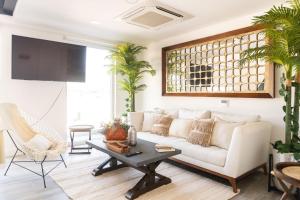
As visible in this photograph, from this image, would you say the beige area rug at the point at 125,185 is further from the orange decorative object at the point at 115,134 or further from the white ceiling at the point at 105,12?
the white ceiling at the point at 105,12

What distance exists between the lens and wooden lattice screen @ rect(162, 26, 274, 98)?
3.33 metres

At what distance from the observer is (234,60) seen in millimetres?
3619

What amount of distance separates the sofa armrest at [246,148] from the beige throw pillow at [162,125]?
135 cm

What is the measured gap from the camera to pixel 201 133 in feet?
10.2

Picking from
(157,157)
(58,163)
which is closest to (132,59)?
(58,163)

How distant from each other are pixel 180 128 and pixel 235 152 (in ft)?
3.88

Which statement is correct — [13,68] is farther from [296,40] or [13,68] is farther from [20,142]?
[296,40]

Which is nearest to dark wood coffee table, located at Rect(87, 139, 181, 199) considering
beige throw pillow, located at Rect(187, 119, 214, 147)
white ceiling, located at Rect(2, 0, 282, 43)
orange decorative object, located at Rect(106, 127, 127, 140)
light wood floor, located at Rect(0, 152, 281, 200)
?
orange decorative object, located at Rect(106, 127, 127, 140)

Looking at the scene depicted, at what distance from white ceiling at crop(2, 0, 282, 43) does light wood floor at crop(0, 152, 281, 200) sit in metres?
2.46

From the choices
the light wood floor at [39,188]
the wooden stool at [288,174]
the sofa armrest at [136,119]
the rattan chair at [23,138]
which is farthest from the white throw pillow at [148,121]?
the wooden stool at [288,174]

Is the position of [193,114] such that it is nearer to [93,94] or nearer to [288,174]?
[288,174]

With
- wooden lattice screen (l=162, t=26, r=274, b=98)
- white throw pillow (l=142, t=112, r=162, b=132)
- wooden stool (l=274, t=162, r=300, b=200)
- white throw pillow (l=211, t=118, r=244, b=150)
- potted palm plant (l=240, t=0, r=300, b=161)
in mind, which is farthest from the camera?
white throw pillow (l=142, t=112, r=162, b=132)

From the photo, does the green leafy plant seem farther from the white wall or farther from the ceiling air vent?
the ceiling air vent

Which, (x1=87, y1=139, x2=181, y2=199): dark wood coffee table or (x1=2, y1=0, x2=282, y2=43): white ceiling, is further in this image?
(x1=2, y1=0, x2=282, y2=43): white ceiling
